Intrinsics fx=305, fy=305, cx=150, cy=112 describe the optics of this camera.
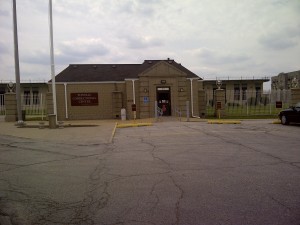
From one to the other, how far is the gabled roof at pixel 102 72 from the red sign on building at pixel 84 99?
138 cm

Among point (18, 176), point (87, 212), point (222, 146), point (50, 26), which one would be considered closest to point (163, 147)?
point (222, 146)

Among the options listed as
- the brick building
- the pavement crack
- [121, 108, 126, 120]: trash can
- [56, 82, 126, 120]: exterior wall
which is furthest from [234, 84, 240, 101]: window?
the pavement crack

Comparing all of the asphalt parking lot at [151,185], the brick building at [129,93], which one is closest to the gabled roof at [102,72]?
the brick building at [129,93]

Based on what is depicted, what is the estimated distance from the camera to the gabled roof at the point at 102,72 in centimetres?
2837

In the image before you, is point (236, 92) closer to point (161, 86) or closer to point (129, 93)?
point (161, 86)

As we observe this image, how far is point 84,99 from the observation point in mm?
27625

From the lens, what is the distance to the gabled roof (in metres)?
28.4

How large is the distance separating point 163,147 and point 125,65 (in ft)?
75.2

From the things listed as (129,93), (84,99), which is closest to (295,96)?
(129,93)

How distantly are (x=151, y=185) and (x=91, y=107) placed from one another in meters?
22.8

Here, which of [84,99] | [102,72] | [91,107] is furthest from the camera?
[102,72]

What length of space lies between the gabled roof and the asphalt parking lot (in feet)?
61.6

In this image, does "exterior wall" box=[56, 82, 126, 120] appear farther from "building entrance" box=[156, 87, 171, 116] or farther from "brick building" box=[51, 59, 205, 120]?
"building entrance" box=[156, 87, 171, 116]

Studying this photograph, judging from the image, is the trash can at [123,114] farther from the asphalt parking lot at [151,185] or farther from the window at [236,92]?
the window at [236,92]
